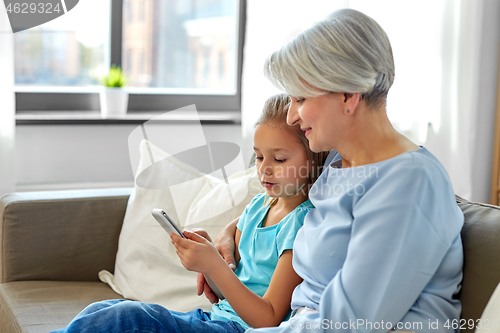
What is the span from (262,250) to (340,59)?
472 millimetres

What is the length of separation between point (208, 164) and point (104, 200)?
995 mm

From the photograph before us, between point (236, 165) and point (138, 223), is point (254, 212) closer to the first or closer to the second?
point (138, 223)

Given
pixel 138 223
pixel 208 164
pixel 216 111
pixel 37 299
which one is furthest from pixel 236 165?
pixel 37 299

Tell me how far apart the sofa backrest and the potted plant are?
189 centimetres

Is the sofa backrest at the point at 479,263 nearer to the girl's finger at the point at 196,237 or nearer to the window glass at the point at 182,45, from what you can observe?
the girl's finger at the point at 196,237

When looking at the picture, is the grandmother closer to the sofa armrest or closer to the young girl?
the young girl

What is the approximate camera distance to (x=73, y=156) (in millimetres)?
2400

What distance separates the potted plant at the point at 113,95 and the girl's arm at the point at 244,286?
5.17 feet

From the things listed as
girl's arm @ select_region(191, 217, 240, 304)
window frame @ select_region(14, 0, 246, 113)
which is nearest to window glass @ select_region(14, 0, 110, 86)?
window frame @ select_region(14, 0, 246, 113)

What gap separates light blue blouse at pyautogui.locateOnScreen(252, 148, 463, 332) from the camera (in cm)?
81

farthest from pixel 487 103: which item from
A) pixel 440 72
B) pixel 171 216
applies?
pixel 171 216

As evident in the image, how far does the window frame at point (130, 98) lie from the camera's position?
250 cm

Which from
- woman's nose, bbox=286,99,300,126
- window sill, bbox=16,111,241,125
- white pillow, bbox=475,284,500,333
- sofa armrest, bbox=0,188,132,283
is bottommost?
sofa armrest, bbox=0,188,132,283

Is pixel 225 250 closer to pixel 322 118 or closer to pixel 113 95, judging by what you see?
pixel 322 118
